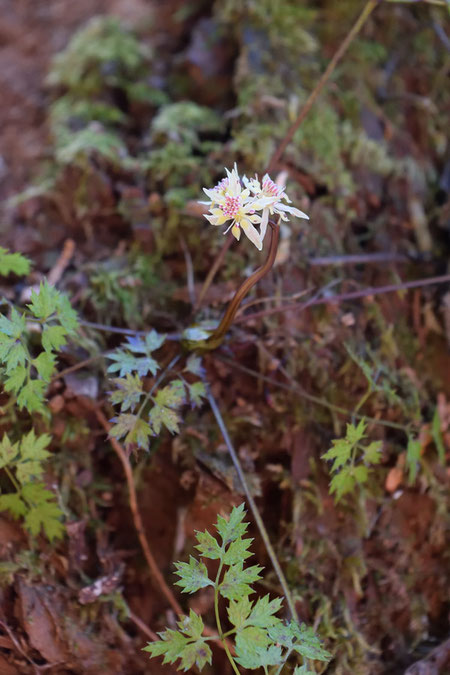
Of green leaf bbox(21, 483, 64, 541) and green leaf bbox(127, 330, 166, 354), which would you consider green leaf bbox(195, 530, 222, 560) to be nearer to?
green leaf bbox(21, 483, 64, 541)

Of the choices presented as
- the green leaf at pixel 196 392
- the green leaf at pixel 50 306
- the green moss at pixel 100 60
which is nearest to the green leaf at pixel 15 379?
the green leaf at pixel 50 306

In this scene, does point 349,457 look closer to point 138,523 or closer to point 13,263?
point 138,523

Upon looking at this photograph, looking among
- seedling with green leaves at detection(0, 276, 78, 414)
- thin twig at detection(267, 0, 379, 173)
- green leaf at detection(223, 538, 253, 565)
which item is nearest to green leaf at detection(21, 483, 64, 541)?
seedling with green leaves at detection(0, 276, 78, 414)

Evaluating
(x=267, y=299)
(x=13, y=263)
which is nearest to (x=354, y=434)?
(x=267, y=299)

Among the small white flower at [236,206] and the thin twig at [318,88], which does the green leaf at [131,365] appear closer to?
the small white flower at [236,206]

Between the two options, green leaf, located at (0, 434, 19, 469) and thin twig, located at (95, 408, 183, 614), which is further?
thin twig, located at (95, 408, 183, 614)
